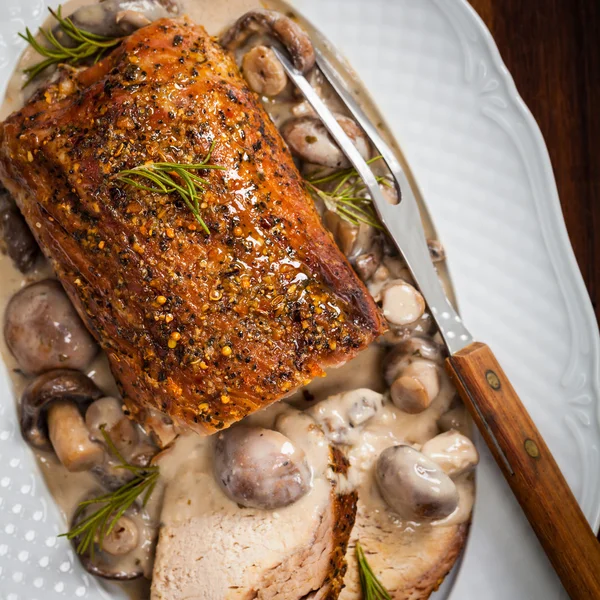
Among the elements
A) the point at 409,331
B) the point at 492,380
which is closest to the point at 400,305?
the point at 409,331

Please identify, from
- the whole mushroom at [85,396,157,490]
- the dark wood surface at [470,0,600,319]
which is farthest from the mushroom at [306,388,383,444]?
the dark wood surface at [470,0,600,319]

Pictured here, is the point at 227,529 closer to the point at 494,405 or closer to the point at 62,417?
the point at 62,417

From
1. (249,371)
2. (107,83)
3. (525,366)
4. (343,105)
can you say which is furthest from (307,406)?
(107,83)

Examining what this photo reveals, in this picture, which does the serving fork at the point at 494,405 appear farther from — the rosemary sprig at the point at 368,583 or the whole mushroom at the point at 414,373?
the rosemary sprig at the point at 368,583

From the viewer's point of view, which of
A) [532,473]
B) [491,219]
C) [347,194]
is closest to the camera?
[532,473]

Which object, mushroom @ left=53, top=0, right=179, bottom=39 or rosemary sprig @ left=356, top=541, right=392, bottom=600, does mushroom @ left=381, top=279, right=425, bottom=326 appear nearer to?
rosemary sprig @ left=356, top=541, right=392, bottom=600

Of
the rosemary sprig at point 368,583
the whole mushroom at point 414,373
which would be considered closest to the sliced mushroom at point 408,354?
the whole mushroom at point 414,373

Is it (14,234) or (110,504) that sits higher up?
(14,234)
